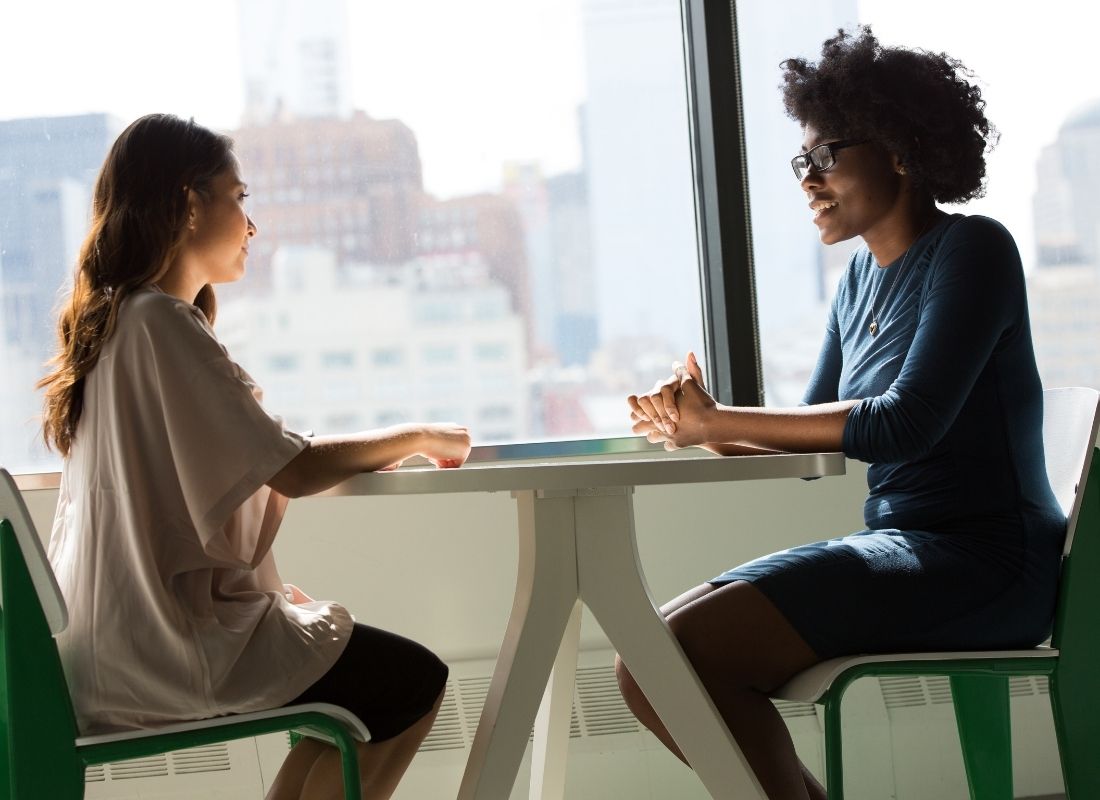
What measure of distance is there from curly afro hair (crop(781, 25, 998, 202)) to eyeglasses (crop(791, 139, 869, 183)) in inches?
0.9

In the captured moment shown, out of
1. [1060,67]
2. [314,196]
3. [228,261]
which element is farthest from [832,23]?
[228,261]

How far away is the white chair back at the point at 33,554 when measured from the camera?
130 cm

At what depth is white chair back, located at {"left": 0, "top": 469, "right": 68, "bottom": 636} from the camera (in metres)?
1.30

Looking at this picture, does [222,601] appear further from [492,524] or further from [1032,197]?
[1032,197]

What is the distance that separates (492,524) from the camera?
245 cm

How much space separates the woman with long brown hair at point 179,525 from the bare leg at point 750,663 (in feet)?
1.18

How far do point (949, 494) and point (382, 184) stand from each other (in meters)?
1.47

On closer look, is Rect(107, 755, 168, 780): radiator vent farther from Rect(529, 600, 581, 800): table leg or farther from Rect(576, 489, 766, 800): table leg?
Rect(576, 489, 766, 800): table leg

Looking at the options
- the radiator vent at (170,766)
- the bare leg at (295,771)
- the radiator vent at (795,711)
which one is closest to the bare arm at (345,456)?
the bare leg at (295,771)

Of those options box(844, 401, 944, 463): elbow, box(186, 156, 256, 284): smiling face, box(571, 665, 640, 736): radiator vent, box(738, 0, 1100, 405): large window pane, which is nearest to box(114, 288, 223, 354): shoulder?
box(186, 156, 256, 284): smiling face

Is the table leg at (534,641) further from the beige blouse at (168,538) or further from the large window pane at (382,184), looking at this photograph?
the large window pane at (382,184)

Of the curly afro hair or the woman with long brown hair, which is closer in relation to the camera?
the woman with long brown hair

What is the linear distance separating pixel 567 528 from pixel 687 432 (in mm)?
347

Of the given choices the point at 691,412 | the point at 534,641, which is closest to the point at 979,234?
the point at 691,412
